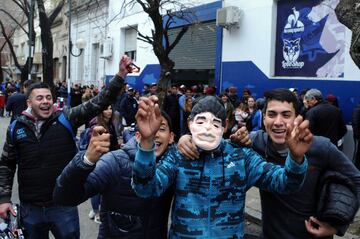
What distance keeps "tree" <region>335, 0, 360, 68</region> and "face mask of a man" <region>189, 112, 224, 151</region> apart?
12.3ft

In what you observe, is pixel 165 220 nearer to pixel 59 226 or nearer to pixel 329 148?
pixel 329 148

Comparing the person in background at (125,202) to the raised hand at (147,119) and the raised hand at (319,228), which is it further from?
the raised hand at (319,228)

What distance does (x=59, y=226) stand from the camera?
12.4ft

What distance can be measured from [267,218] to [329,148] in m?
0.55

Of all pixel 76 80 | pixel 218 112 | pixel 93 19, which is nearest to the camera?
pixel 218 112

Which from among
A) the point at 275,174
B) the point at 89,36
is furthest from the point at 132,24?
the point at 275,174

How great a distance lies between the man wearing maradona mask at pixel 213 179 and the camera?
231cm

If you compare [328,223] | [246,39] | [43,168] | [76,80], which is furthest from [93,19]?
[328,223]

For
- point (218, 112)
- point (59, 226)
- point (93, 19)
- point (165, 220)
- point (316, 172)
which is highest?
point (93, 19)

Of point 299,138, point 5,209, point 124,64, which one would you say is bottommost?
point 5,209

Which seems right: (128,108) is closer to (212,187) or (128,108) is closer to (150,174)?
(212,187)

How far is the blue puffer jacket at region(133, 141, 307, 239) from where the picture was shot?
7.66 feet

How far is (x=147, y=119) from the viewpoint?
2.08m

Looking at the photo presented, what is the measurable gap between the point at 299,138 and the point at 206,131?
1.59 ft
